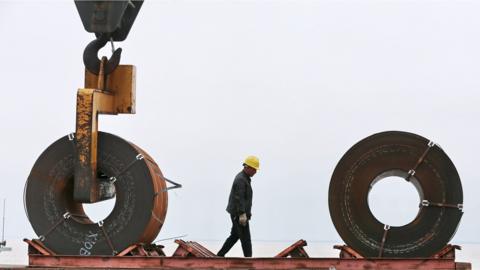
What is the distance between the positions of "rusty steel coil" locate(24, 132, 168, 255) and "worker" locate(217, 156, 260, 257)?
115 cm

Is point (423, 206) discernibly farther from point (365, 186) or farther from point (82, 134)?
point (82, 134)

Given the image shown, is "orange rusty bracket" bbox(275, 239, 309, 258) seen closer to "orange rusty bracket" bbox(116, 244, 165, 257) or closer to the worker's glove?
the worker's glove

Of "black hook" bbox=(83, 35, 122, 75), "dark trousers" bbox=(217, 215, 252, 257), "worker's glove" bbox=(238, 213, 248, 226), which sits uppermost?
"black hook" bbox=(83, 35, 122, 75)

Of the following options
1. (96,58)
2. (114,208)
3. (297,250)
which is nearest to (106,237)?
(114,208)

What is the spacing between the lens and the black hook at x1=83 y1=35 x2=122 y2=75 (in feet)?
60.4

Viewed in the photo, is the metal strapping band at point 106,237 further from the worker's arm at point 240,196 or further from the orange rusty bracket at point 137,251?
the worker's arm at point 240,196

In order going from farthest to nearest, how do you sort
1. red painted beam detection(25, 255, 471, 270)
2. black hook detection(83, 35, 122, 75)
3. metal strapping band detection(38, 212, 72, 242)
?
1. black hook detection(83, 35, 122, 75)
2. metal strapping band detection(38, 212, 72, 242)
3. red painted beam detection(25, 255, 471, 270)

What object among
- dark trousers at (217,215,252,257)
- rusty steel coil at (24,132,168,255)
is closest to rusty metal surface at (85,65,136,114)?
rusty steel coil at (24,132,168,255)

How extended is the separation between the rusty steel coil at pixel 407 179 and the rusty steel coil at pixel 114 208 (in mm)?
2787

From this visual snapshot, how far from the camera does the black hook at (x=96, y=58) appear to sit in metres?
18.4

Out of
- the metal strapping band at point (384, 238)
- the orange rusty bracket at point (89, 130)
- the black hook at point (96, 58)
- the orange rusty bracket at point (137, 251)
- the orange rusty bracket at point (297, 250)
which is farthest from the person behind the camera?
the black hook at point (96, 58)

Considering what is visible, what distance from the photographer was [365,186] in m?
17.8

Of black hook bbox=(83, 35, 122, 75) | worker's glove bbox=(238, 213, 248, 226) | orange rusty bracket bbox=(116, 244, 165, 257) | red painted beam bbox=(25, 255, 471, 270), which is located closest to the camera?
red painted beam bbox=(25, 255, 471, 270)

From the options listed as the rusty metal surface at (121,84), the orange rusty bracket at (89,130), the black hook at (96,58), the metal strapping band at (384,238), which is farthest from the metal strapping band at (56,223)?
the metal strapping band at (384,238)
